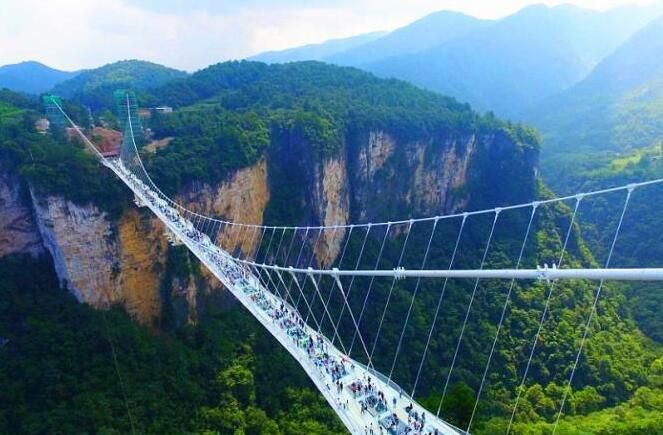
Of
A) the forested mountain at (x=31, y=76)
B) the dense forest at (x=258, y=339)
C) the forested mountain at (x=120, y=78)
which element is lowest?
the dense forest at (x=258, y=339)

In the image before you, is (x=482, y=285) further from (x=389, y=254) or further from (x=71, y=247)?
(x=71, y=247)

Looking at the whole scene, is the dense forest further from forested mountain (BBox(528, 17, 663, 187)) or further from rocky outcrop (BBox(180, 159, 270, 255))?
forested mountain (BBox(528, 17, 663, 187))

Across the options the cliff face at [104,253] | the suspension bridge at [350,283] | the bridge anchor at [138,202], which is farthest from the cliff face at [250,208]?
the suspension bridge at [350,283]

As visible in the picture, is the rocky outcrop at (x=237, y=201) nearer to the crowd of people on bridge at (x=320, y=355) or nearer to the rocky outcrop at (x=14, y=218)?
the crowd of people on bridge at (x=320, y=355)

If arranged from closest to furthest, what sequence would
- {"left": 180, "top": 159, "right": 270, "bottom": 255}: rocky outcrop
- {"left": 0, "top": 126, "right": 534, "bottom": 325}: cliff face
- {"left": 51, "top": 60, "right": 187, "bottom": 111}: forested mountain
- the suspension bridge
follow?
the suspension bridge, {"left": 0, "top": 126, "right": 534, "bottom": 325}: cliff face, {"left": 180, "top": 159, "right": 270, "bottom": 255}: rocky outcrop, {"left": 51, "top": 60, "right": 187, "bottom": 111}: forested mountain

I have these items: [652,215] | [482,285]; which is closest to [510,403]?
[482,285]

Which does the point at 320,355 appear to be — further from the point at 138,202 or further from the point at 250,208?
the point at 250,208

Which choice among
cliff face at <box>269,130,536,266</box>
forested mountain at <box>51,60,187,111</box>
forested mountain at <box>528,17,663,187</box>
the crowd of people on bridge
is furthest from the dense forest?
forested mountain at <box>528,17,663,187</box>
